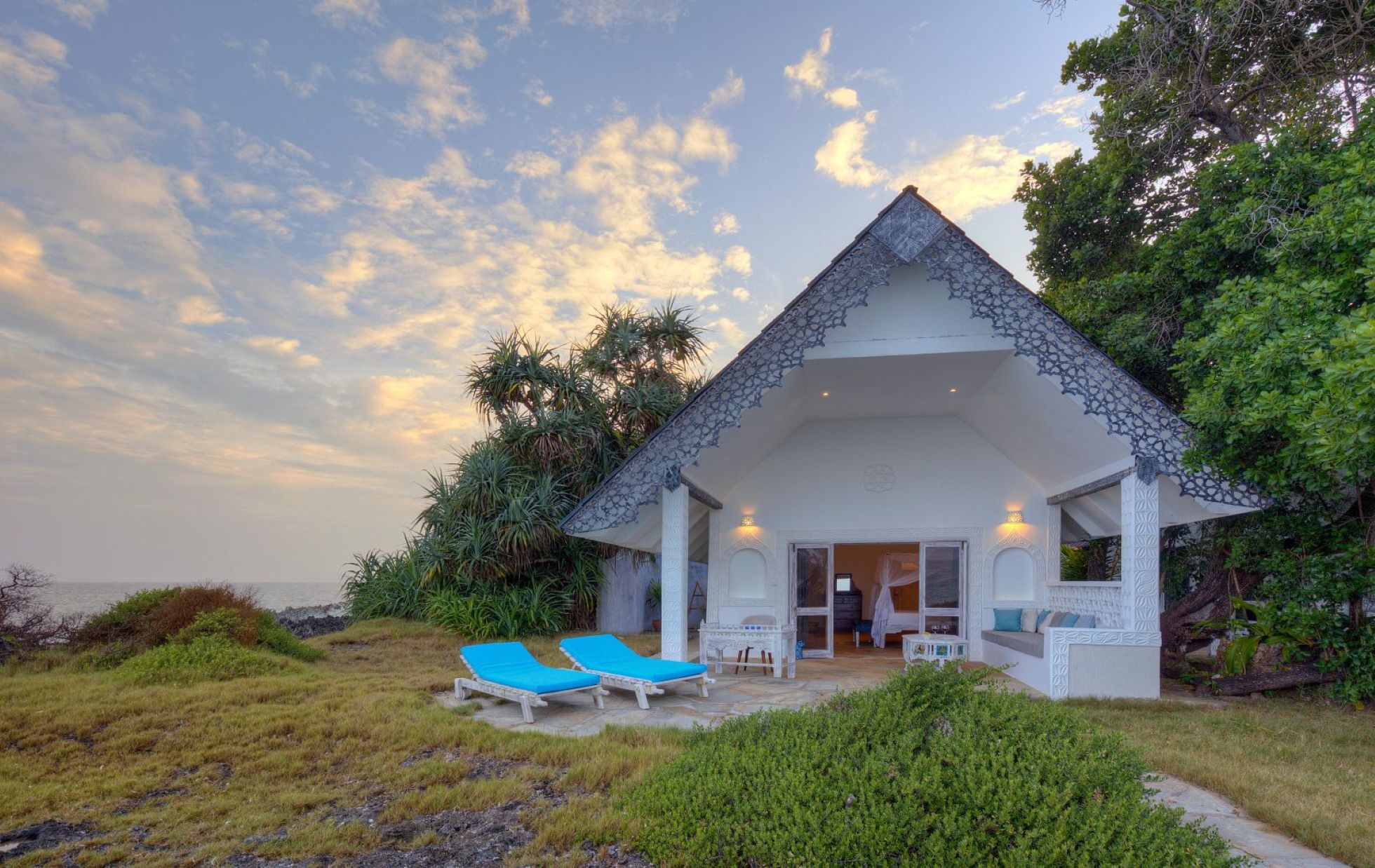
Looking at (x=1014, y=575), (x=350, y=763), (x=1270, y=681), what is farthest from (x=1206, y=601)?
(x=350, y=763)

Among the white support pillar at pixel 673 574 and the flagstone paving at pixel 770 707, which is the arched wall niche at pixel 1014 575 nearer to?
the flagstone paving at pixel 770 707

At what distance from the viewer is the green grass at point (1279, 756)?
145 inches

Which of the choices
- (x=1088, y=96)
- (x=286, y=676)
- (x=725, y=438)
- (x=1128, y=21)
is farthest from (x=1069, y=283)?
(x=286, y=676)

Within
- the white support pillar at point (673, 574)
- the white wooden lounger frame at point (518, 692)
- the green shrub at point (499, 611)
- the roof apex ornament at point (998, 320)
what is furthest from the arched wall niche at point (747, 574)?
the roof apex ornament at point (998, 320)

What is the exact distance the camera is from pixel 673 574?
25.6 feet

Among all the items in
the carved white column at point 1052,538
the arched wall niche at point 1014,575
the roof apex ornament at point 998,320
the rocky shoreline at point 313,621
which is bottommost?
the rocky shoreline at point 313,621

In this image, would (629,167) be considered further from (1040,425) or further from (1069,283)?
(1069,283)

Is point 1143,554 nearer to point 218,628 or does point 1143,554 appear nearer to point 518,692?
point 518,692

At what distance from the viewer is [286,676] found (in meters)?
7.33

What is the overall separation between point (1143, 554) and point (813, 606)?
15.5 ft

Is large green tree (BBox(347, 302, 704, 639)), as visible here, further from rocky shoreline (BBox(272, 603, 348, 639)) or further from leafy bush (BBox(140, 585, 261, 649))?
leafy bush (BBox(140, 585, 261, 649))

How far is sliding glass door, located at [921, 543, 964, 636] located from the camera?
10.7 meters

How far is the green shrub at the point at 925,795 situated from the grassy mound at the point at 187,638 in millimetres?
5760

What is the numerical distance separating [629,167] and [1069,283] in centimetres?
733
